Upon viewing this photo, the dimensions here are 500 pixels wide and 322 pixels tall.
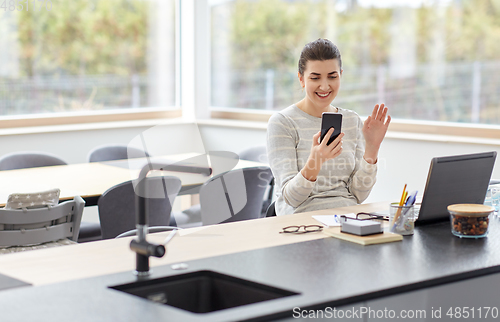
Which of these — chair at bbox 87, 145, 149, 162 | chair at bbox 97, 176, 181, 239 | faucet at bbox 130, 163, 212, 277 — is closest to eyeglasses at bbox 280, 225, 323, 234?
faucet at bbox 130, 163, 212, 277

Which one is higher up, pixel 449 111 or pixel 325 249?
pixel 449 111

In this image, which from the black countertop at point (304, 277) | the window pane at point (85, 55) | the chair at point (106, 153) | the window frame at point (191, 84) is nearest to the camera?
the black countertop at point (304, 277)

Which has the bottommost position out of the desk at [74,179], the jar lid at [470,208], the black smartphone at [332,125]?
the desk at [74,179]

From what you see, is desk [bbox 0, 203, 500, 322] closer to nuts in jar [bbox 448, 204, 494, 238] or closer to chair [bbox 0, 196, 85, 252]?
nuts in jar [bbox 448, 204, 494, 238]

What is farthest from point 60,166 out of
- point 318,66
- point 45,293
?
point 45,293

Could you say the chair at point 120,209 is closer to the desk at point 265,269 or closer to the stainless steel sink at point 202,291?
the desk at point 265,269

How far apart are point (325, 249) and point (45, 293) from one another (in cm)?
79

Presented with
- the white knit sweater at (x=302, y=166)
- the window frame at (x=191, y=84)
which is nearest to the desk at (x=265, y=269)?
the white knit sweater at (x=302, y=166)

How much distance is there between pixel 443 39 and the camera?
16.1 ft

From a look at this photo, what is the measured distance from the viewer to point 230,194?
8.18ft

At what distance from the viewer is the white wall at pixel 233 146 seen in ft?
15.3

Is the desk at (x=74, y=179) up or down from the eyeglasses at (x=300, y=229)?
down

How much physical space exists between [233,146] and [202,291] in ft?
14.8

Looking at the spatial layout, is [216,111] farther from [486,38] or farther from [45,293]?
[45,293]
